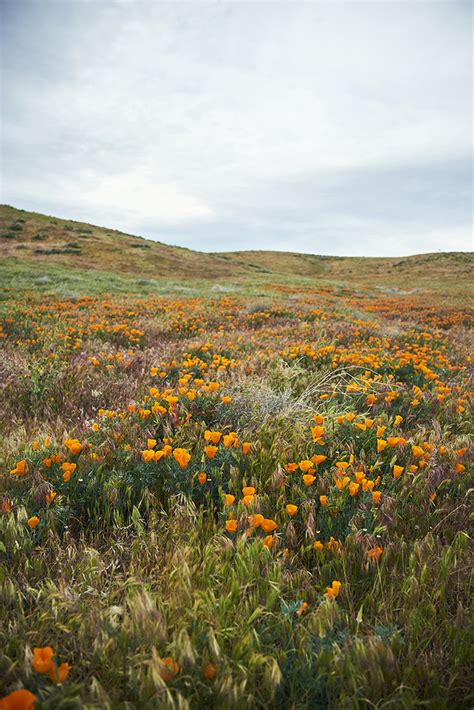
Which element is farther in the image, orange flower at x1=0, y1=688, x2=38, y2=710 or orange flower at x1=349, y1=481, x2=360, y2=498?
orange flower at x1=349, y1=481, x2=360, y2=498

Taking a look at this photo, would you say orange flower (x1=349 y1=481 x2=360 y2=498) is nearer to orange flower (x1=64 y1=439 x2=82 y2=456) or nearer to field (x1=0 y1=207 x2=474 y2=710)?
field (x1=0 y1=207 x2=474 y2=710)

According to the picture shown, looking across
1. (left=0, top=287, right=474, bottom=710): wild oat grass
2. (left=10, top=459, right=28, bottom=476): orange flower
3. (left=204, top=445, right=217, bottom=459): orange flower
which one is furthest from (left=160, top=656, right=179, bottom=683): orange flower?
(left=10, top=459, right=28, bottom=476): orange flower

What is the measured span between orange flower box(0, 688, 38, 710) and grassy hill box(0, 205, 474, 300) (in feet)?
72.0

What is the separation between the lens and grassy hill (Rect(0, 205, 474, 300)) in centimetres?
2795

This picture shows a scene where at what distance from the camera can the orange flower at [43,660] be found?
3.99 feet

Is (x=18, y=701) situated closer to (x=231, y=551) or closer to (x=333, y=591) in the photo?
(x=231, y=551)

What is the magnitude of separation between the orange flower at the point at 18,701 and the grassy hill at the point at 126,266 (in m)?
21.9

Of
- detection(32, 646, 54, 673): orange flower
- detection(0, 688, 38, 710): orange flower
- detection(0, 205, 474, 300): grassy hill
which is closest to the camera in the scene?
detection(0, 688, 38, 710): orange flower

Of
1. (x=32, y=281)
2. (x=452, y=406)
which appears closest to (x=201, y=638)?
(x=452, y=406)

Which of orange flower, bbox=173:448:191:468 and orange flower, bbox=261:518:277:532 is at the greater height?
orange flower, bbox=173:448:191:468

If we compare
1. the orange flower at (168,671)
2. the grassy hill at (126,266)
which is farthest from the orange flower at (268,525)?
the grassy hill at (126,266)

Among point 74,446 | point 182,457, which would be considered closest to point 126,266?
point 74,446

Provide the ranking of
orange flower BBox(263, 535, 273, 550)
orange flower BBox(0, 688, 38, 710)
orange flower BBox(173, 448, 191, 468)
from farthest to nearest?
orange flower BBox(173, 448, 191, 468)
orange flower BBox(263, 535, 273, 550)
orange flower BBox(0, 688, 38, 710)

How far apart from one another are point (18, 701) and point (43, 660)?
0.17m
